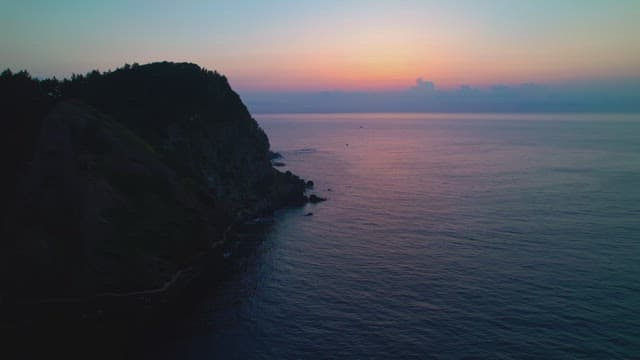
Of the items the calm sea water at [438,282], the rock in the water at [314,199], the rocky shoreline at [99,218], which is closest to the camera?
the calm sea water at [438,282]

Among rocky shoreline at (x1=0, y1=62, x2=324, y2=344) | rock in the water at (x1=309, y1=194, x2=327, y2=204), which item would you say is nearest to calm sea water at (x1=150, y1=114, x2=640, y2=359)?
rock in the water at (x1=309, y1=194, x2=327, y2=204)

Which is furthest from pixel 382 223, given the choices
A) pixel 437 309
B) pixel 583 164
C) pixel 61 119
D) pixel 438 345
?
pixel 583 164

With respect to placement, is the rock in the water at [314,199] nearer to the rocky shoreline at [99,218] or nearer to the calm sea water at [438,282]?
the calm sea water at [438,282]

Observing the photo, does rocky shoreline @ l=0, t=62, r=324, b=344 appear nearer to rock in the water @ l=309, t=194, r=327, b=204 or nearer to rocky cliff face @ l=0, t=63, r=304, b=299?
rocky cliff face @ l=0, t=63, r=304, b=299

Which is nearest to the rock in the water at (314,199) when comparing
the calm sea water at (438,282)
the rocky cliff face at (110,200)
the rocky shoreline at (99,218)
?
the calm sea water at (438,282)

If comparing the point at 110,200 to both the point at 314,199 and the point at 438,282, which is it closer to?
the point at 438,282

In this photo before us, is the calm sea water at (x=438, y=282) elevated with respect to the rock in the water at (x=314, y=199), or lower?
lower
